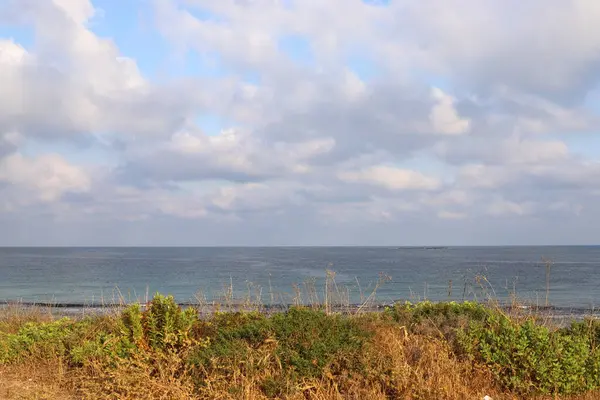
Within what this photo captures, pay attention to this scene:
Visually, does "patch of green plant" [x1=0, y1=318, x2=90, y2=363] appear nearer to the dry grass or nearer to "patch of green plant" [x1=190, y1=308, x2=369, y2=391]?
the dry grass

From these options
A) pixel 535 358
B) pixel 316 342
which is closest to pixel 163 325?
pixel 316 342

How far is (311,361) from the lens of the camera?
7.18 metres

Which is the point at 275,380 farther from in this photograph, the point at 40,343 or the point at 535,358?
the point at 40,343

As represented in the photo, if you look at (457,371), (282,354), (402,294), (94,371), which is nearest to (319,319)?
(282,354)

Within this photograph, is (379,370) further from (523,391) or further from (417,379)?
(523,391)

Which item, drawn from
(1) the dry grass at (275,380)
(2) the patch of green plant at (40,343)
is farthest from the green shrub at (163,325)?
(2) the patch of green plant at (40,343)

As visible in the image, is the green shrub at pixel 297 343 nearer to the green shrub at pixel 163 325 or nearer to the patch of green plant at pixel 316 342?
the patch of green plant at pixel 316 342

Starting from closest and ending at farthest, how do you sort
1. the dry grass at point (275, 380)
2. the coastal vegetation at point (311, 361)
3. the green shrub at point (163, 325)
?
the dry grass at point (275, 380), the coastal vegetation at point (311, 361), the green shrub at point (163, 325)

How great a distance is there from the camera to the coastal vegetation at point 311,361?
273 inches

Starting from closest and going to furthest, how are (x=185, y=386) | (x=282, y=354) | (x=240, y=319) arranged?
(x=185, y=386), (x=282, y=354), (x=240, y=319)

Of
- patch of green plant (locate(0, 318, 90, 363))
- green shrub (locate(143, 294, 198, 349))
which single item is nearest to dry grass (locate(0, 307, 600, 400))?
green shrub (locate(143, 294, 198, 349))

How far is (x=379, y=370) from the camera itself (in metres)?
7.14

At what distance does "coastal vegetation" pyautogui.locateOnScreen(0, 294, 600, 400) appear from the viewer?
695 cm

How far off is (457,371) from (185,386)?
143 inches
